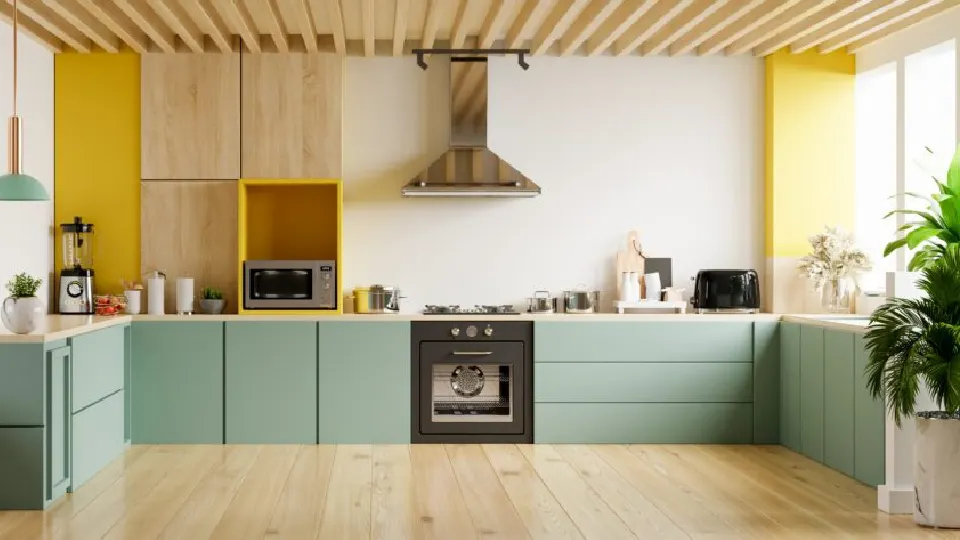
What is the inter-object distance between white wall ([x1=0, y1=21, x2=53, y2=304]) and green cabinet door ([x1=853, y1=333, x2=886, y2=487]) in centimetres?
447

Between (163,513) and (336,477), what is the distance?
992 mm

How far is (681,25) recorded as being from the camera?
18.2 feet

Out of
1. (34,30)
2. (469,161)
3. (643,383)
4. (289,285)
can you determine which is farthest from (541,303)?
(34,30)

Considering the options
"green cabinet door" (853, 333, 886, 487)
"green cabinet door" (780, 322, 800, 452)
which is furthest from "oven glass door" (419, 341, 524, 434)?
"green cabinet door" (853, 333, 886, 487)

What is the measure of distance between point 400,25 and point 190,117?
60.0 inches

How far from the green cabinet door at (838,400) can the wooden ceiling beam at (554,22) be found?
2187 mm

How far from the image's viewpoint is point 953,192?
14.1 ft

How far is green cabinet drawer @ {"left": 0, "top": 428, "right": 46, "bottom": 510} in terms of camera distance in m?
4.31

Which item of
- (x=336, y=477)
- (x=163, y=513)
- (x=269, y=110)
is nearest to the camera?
(x=163, y=513)

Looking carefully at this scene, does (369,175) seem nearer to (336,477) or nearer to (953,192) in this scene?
(336,477)

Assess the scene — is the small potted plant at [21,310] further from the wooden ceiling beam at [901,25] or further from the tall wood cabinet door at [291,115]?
the wooden ceiling beam at [901,25]

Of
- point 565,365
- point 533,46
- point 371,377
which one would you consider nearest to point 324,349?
point 371,377

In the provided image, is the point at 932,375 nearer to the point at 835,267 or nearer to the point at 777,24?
the point at 835,267

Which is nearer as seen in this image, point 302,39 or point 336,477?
point 336,477
